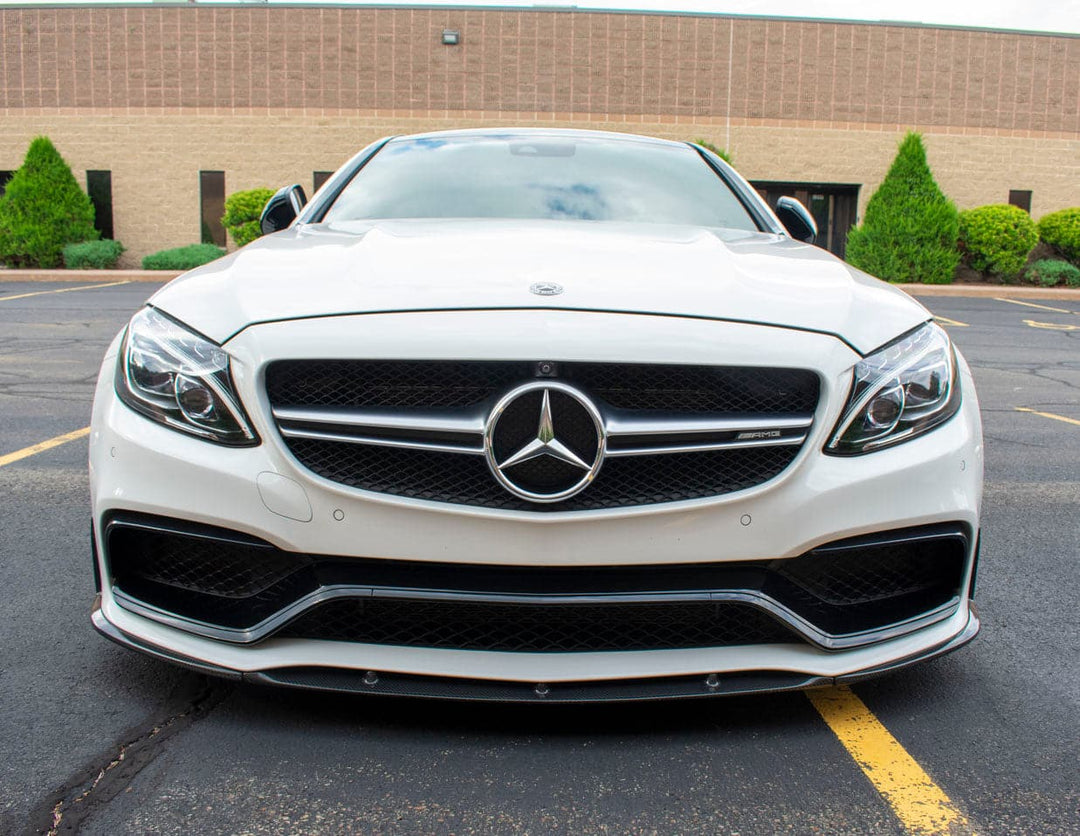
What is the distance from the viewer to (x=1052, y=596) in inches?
130

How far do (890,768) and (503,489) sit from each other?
99 centimetres

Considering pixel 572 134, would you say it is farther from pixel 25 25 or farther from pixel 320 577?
pixel 25 25

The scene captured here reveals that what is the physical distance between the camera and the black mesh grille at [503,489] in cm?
218

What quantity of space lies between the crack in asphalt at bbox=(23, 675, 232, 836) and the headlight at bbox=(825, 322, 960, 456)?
60.5 inches

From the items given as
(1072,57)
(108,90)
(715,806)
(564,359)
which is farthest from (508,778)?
(1072,57)

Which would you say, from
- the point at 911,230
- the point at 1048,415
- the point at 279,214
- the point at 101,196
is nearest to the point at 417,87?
the point at 101,196

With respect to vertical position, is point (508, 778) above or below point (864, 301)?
below

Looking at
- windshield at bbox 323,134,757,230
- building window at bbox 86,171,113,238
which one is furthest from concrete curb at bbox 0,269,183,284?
windshield at bbox 323,134,757,230

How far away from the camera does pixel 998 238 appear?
19766mm

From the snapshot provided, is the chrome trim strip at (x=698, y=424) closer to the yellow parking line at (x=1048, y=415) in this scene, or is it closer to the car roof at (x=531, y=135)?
the car roof at (x=531, y=135)

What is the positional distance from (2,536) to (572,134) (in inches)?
104

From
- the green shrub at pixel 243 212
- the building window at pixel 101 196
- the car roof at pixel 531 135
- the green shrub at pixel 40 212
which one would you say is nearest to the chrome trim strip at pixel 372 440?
the car roof at pixel 531 135

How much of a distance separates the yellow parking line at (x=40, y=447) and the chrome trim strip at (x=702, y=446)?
3773mm

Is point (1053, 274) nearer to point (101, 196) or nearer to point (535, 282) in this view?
point (101, 196)
